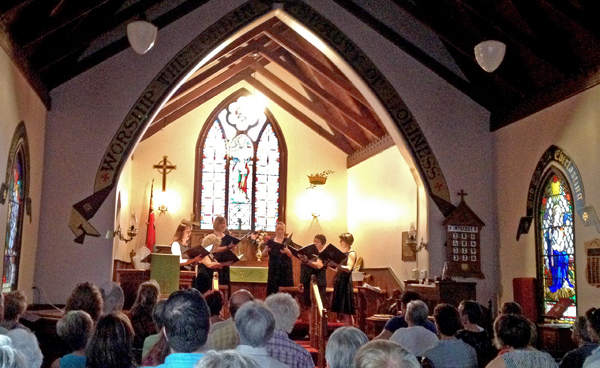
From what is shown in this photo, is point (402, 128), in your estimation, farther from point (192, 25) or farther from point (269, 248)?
point (192, 25)

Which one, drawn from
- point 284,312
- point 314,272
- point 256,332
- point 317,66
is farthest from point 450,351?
point 317,66

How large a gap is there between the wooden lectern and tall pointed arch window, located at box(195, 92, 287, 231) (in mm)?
6016

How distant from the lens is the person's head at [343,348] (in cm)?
276

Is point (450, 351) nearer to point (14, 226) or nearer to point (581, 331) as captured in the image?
point (581, 331)

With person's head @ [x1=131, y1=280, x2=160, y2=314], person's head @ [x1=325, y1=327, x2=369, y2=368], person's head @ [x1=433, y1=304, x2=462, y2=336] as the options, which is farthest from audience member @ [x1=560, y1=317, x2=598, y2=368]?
person's head @ [x1=131, y1=280, x2=160, y2=314]

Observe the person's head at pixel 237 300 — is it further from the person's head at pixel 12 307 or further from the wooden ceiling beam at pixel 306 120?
the wooden ceiling beam at pixel 306 120

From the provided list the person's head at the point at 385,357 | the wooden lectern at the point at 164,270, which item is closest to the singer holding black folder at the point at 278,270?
the wooden lectern at the point at 164,270

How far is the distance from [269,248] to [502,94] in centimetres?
376

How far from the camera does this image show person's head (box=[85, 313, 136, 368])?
2711 mm

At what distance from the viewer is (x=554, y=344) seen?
23.2 ft

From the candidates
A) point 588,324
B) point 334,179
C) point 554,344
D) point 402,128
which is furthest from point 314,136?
point 588,324

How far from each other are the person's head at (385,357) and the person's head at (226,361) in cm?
38

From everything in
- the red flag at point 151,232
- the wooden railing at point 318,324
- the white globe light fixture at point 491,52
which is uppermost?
the white globe light fixture at point 491,52

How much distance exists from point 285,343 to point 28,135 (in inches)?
207
